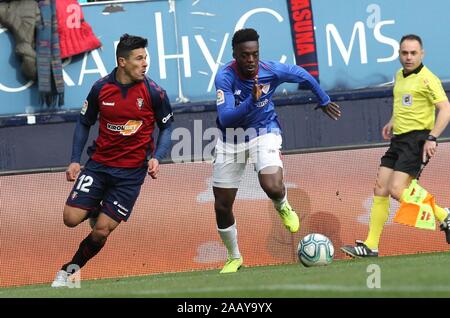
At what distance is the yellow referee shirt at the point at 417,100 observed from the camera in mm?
11672

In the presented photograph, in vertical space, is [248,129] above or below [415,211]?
above

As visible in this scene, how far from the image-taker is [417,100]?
11.7m

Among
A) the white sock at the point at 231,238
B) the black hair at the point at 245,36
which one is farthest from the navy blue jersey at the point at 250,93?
the white sock at the point at 231,238

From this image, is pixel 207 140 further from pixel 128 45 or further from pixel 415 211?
pixel 128 45

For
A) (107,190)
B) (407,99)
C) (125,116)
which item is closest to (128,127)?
(125,116)

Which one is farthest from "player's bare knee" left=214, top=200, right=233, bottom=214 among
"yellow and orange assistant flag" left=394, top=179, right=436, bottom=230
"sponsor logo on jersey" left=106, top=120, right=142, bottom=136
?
"yellow and orange assistant flag" left=394, top=179, right=436, bottom=230

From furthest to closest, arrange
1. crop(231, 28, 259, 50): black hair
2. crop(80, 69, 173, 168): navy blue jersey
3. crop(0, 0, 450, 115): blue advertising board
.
A: 1. crop(0, 0, 450, 115): blue advertising board
2. crop(80, 69, 173, 168): navy blue jersey
3. crop(231, 28, 259, 50): black hair

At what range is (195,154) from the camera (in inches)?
524

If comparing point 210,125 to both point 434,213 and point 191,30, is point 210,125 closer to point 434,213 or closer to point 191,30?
point 191,30

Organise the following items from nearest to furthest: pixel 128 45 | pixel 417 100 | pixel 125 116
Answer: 1. pixel 128 45
2. pixel 125 116
3. pixel 417 100

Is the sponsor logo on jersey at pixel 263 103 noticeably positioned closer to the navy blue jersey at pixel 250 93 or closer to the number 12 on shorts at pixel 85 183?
the navy blue jersey at pixel 250 93

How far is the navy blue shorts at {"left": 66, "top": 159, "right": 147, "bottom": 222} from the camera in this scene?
10742 mm

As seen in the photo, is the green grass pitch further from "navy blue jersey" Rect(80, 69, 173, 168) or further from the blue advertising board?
the blue advertising board

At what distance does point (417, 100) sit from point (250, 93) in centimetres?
187
